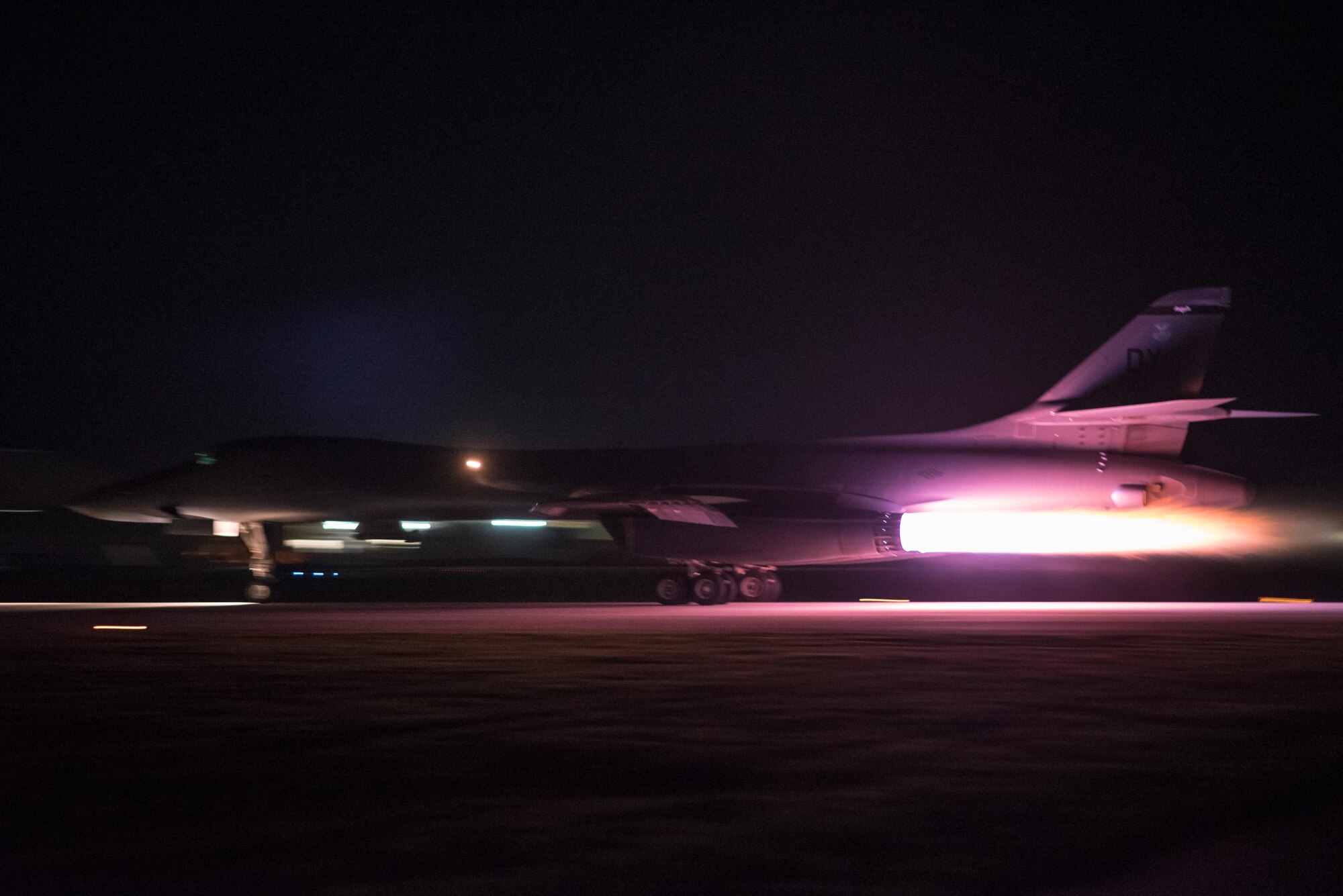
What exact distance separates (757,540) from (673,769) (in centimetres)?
1369

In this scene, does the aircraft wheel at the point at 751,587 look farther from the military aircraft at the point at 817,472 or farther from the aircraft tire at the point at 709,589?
the aircraft tire at the point at 709,589

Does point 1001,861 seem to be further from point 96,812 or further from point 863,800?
point 96,812

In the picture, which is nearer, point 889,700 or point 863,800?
point 863,800

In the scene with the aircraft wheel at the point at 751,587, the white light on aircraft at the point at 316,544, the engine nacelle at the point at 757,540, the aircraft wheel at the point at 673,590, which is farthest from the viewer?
the white light on aircraft at the point at 316,544

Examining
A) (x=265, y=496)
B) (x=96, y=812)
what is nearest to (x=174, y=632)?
(x=265, y=496)

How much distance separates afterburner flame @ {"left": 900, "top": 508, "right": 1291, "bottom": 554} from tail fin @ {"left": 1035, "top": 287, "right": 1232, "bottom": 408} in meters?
2.09

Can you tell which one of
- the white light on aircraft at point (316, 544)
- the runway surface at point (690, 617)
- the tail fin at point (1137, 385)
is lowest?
the runway surface at point (690, 617)

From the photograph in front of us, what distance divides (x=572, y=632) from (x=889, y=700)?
21.0ft

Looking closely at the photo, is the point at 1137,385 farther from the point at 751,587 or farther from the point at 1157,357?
the point at 751,587

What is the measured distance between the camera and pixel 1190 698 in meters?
8.54

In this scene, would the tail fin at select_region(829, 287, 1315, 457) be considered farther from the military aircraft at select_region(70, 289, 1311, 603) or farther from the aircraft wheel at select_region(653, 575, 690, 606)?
the aircraft wheel at select_region(653, 575, 690, 606)

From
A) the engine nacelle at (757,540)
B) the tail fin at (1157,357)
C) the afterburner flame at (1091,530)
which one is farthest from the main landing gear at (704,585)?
the tail fin at (1157,357)

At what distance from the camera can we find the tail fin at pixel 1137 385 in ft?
69.9

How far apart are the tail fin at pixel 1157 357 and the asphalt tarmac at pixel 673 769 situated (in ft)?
31.5
